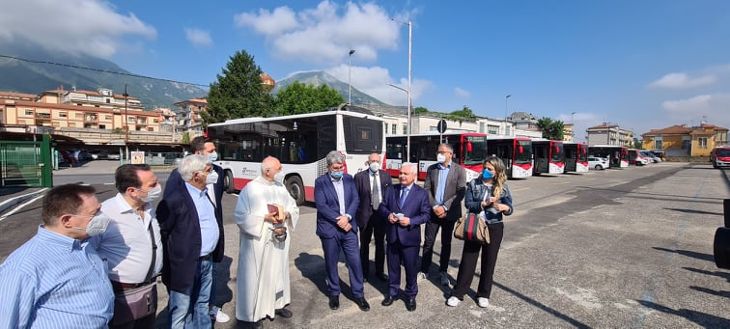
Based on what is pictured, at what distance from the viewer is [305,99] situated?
131ft

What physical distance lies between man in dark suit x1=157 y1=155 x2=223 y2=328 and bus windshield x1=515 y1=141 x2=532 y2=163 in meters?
21.1

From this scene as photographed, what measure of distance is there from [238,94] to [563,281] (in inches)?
1668

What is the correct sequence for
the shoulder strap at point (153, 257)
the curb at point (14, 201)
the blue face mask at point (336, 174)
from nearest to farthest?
the shoulder strap at point (153, 257)
the blue face mask at point (336, 174)
the curb at point (14, 201)

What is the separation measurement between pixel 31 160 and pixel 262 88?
29590 millimetres

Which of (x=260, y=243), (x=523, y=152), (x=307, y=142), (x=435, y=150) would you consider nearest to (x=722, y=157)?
(x=523, y=152)

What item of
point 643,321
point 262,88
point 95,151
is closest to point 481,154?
point 643,321

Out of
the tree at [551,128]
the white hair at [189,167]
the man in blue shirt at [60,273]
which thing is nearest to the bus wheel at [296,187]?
the white hair at [189,167]

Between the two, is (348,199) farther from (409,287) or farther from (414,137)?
(414,137)

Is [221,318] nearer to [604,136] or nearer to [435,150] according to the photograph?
[435,150]

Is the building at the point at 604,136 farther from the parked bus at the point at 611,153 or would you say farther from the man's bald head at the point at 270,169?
the man's bald head at the point at 270,169

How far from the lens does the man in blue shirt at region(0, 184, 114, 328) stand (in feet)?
4.88

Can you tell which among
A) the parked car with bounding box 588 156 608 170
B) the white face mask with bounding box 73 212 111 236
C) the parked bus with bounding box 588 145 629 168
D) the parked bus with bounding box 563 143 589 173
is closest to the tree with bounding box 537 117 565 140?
the parked bus with bounding box 588 145 629 168

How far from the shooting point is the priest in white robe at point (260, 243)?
3375mm

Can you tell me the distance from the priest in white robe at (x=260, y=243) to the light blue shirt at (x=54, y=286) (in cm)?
148
